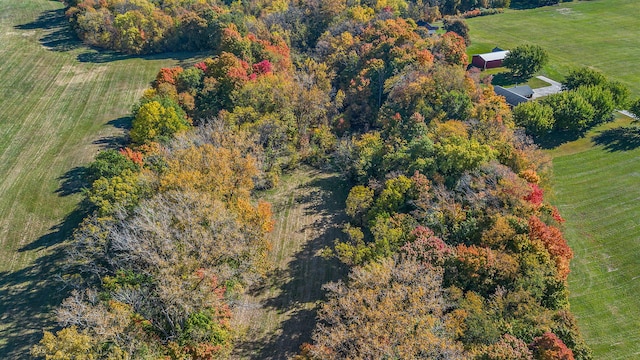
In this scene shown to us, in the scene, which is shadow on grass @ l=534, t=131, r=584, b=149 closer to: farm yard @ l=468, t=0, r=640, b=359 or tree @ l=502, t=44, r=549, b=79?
farm yard @ l=468, t=0, r=640, b=359

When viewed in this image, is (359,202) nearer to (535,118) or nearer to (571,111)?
(535,118)

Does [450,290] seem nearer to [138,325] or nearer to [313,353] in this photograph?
[313,353]

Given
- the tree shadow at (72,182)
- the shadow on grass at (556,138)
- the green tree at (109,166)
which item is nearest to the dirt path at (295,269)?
the green tree at (109,166)

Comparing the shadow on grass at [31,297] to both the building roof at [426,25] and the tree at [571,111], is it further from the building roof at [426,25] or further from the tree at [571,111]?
the building roof at [426,25]

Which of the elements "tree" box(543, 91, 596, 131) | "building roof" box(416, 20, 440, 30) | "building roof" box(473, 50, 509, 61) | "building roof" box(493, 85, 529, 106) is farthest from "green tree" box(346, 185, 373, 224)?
"building roof" box(416, 20, 440, 30)

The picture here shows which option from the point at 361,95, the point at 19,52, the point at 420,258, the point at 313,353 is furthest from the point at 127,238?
the point at 19,52
